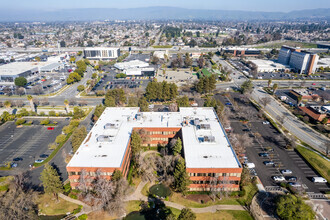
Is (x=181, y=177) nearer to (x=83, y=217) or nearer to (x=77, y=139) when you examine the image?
(x=83, y=217)

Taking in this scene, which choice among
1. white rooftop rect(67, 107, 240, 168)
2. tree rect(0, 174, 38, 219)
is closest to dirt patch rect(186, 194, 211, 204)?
white rooftop rect(67, 107, 240, 168)

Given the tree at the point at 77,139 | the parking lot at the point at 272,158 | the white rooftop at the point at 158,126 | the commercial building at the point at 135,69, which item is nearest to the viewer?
the white rooftop at the point at 158,126

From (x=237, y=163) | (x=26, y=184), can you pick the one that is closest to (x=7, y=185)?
(x=26, y=184)

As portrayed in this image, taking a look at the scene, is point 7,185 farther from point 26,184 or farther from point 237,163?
point 237,163

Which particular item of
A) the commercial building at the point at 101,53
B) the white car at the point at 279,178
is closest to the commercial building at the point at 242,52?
the commercial building at the point at 101,53

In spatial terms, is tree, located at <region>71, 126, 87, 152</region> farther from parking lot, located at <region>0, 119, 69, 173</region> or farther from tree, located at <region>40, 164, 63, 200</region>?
tree, located at <region>40, 164, 63, 200</region>

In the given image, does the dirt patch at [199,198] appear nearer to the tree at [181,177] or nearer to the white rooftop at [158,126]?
the tree at [181,177]

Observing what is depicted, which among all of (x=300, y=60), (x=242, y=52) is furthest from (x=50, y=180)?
(x=242, y=52)

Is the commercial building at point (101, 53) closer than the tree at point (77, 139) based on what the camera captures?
No
